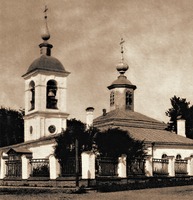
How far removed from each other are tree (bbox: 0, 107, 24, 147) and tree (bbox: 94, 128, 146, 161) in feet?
97.2

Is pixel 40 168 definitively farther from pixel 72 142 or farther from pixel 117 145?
pixel 117 145

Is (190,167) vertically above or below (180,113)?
below

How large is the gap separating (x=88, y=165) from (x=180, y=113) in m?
34.5

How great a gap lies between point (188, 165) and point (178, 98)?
30715 mm

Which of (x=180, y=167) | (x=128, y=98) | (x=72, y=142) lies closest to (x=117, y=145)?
(x=72, y=142)

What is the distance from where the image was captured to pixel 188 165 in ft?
98.8

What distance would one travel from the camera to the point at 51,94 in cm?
3931

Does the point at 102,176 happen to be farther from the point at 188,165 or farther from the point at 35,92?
the point at 35,92

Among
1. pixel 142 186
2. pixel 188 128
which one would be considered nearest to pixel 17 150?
pixel 142 186

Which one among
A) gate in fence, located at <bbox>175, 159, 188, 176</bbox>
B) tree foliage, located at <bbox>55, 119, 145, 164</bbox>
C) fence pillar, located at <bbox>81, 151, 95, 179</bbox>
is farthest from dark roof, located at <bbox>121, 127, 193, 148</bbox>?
fence pillar, located at <bbox>81, 151, 95, 179</bbox>

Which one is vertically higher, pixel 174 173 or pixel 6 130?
pixel 6 130

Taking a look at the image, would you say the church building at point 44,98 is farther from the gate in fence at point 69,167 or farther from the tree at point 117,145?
the gate in fence at point 69,167

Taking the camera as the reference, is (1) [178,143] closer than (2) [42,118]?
Yes

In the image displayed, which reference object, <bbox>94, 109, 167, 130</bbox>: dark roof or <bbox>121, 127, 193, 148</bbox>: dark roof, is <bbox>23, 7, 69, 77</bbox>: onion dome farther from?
<bbox>121, 127, 193, 148</bbox>: dark roof
